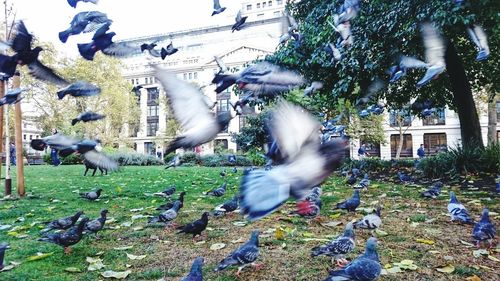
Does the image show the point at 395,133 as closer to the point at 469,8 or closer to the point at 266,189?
the point at 469,8

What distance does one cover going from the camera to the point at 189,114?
3137mm

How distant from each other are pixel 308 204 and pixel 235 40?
50311 millimetres

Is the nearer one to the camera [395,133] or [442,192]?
[442,192]

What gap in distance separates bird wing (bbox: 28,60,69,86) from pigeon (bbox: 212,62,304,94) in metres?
1.89

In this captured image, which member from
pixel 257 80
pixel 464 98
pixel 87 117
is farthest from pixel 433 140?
pixel 87 117

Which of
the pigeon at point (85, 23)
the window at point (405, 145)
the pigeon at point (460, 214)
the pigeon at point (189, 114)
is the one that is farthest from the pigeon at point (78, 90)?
the window at point (405, 145)

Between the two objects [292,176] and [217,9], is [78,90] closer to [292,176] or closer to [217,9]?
[217,9]

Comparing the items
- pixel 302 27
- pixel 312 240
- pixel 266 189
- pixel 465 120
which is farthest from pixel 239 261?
pixel 465 120

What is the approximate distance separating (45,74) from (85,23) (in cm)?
75

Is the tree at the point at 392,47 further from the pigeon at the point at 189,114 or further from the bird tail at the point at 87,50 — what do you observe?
the pigeon at the point at 189,114

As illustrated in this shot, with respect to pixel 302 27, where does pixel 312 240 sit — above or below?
below

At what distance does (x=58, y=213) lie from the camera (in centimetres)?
614

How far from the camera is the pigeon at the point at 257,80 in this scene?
3477 millimetres

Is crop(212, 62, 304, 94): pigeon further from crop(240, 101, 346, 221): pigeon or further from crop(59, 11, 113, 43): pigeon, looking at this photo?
crop(59, 11, 113, 43): pigeon
